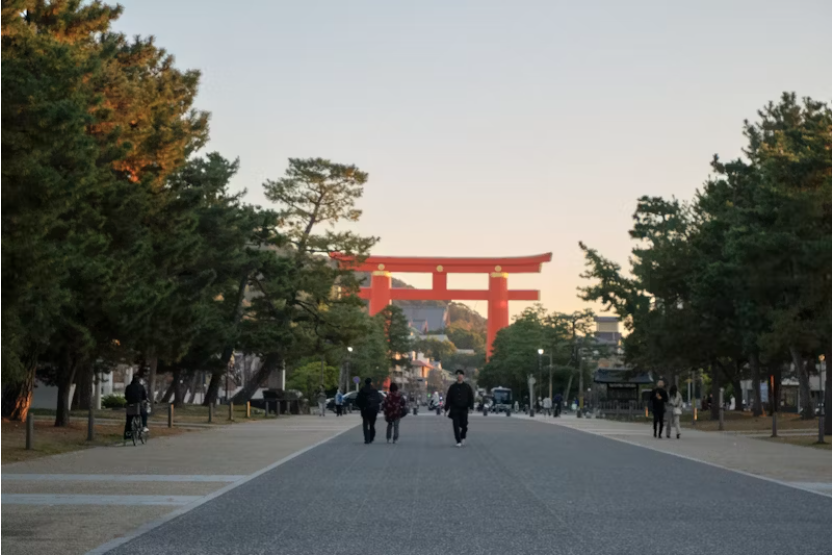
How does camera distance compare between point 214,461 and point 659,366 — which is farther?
point 659,366

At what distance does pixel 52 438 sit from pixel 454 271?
265ft

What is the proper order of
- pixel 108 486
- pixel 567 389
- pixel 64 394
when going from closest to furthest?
pixel 108 486 → pixel 64 394 → pixel 567 389

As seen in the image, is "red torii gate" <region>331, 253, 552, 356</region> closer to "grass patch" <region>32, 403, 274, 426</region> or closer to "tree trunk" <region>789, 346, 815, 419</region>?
"grass patch" <region>32, 403, 274, 426</region>

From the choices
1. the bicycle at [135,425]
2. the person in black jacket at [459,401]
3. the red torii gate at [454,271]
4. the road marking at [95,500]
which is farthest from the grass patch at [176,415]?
the red torii gate at [454,271]

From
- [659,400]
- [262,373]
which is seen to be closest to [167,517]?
[659,400]

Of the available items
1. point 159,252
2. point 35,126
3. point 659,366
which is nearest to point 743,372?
point 659,366

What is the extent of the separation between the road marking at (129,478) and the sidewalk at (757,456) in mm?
8512

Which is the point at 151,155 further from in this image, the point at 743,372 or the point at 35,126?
the point at 743,372

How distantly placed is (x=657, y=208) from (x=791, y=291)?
99.0 feet

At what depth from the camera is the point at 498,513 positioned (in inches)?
548

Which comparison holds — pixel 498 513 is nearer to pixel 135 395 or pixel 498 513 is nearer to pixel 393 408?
pixel 135 395

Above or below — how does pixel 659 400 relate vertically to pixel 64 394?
above

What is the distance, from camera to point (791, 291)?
43.0 m

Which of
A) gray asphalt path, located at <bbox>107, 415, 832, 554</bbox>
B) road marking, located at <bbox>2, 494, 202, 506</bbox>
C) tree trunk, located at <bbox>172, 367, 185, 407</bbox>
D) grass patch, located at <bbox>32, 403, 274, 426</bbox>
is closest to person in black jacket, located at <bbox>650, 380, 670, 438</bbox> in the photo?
gray asphalt path, located at <bbox>107, 415, 832, 554</bbox>
